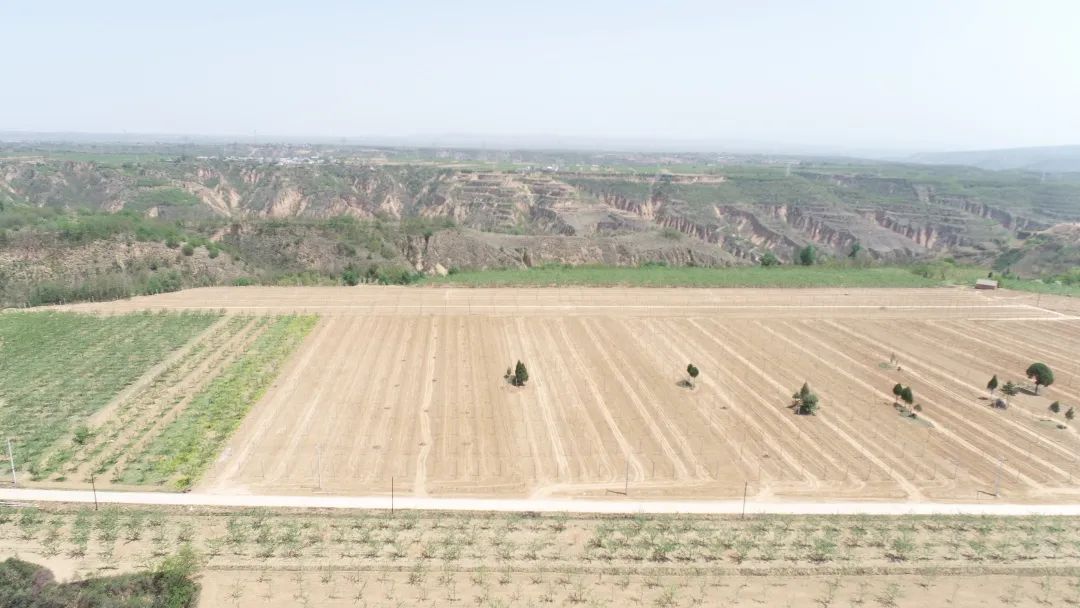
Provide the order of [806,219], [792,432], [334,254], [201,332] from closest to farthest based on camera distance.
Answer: [792,432], [201,332], [334,254], [806,219]

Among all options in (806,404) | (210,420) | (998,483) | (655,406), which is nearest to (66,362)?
(210,420)

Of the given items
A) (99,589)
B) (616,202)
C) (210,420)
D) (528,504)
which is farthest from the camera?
(616,202)

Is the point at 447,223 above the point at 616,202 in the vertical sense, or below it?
below

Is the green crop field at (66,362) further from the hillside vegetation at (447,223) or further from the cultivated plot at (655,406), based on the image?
the hillside vegetation at (447,223)

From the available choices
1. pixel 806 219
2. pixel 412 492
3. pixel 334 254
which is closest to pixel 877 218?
pixel 806 219

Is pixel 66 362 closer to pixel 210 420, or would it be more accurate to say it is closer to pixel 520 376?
pixel 210 420

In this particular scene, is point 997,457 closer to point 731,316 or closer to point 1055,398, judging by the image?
point 1055,398

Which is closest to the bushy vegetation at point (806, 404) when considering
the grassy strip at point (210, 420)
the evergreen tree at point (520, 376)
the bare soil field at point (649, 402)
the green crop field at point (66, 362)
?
the bare soil field at point (649, 402)
